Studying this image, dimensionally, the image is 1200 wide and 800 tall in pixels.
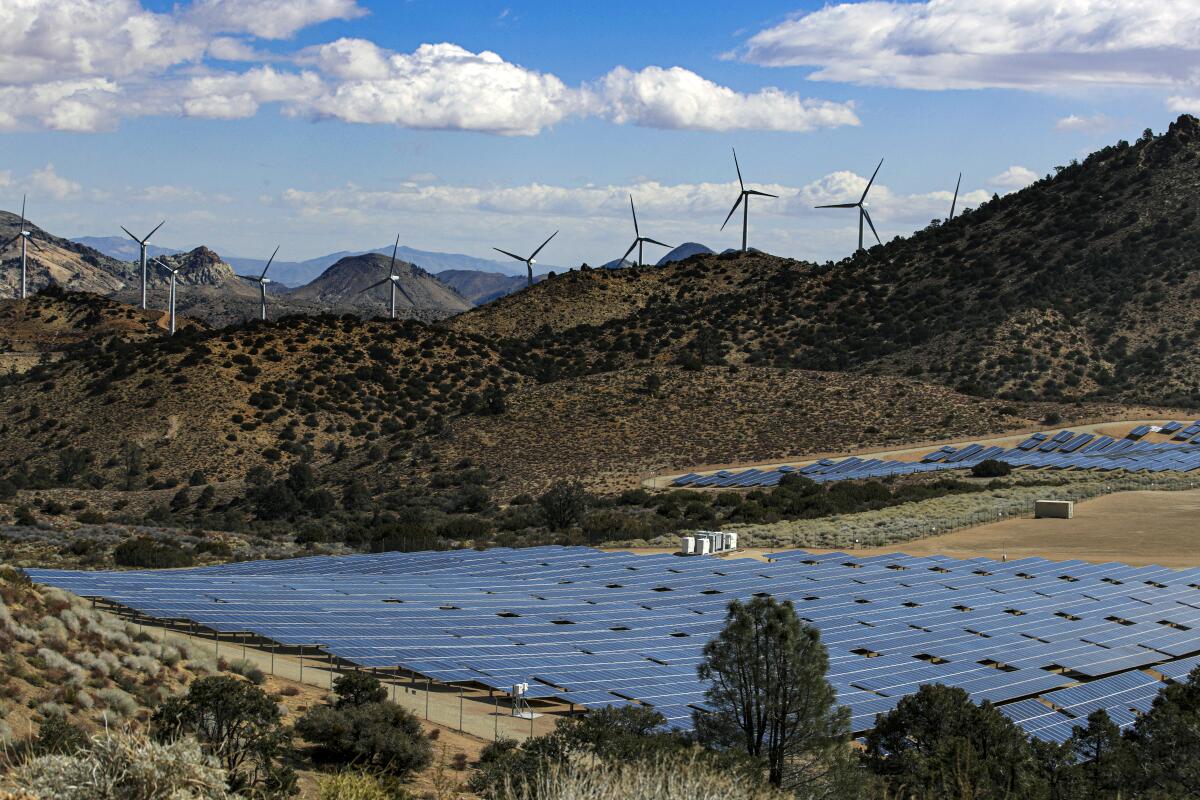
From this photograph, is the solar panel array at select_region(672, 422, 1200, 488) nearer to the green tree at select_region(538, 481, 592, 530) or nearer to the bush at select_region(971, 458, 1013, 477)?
the bush at select_region(971, 458, 1013, 477)

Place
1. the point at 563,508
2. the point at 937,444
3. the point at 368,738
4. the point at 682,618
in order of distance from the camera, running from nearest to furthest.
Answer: the point at 368,738, the point at 682,618, the point at 563,508, the point at 937,444

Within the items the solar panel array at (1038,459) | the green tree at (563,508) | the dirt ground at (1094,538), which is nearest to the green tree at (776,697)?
the dirt ground at (1094,538)

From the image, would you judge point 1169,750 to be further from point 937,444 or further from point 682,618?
point 937,444

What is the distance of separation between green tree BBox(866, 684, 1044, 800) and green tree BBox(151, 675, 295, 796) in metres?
9.57

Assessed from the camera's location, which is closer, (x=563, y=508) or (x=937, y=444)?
(x=563, y=508)

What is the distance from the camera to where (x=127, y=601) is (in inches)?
1384

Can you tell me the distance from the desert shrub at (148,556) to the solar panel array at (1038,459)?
3228 centimetres

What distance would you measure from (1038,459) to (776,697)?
6109 cm

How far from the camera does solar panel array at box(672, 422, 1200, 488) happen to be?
76.2 metres

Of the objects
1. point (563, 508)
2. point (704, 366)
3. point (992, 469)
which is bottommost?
point (563, 508)

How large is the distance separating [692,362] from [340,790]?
88733 mm

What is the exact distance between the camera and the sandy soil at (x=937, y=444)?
81.5m

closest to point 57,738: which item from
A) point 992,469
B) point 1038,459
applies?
point 992,469

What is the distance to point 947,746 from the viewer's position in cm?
2259
